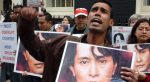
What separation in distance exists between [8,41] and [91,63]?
4059mm

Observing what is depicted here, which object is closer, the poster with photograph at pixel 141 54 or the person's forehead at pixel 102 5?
the person's forehead at pixel 102 5

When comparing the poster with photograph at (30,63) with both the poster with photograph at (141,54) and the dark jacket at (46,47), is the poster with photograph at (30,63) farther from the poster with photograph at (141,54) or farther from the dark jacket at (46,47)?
the dark jacket at (46,47)

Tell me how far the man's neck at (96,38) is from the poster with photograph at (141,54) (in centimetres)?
152

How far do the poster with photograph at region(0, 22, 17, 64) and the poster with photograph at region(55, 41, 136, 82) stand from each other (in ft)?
12.5

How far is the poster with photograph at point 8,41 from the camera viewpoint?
23.0 ft

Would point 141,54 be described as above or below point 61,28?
below

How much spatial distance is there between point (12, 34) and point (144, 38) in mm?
2574

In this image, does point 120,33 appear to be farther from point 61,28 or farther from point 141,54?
point 141,54

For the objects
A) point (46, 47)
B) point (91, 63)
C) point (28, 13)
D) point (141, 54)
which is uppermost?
point (28, 13)

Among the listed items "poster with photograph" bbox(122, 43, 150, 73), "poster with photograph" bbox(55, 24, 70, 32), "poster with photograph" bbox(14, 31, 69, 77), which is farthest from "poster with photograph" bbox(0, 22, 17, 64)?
"poster with photograph" bbox(122, 43, 150, 73)

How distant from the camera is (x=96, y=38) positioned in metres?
3.41

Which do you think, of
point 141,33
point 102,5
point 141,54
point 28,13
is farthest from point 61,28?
point 28,13

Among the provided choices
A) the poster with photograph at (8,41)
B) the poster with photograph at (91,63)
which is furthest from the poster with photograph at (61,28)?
the poster with photograph at (91,63)

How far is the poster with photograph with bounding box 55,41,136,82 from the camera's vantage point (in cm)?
319
